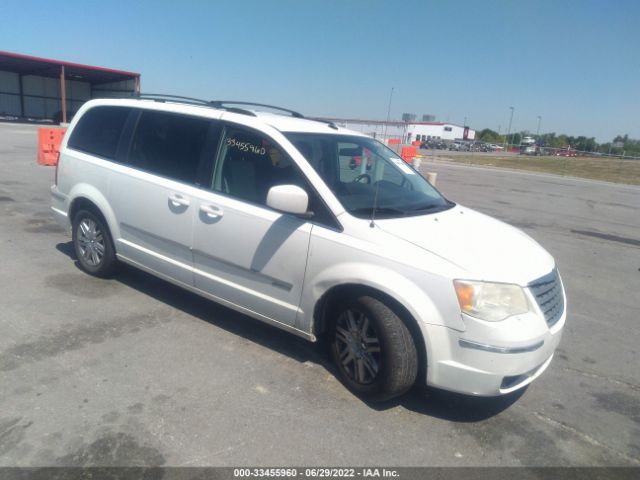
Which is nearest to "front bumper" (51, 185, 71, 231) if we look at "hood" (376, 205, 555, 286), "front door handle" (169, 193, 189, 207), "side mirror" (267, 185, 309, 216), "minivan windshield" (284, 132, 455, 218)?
"front door handle" (169, 193, 189, 207)

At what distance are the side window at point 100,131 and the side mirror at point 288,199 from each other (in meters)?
2.31

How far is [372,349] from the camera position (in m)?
3.27

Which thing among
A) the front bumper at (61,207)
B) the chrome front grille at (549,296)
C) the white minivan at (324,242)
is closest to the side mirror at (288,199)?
the white minivan at (324,242)

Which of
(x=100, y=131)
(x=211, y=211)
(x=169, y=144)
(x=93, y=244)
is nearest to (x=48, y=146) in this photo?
(x=100, y=131)

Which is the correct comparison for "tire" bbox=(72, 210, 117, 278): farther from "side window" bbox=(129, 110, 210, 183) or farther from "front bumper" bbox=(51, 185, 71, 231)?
"side window" bbox=(129, 110, 210, 183)

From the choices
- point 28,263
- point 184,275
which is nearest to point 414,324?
point 184,275

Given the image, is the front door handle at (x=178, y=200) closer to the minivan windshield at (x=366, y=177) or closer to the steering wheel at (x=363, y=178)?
the minivan windshield at (x=366, y=177)

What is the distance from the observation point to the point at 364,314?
3.25 metres

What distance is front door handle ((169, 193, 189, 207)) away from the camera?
4.07 metres

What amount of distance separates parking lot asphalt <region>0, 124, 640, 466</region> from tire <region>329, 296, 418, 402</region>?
15cm

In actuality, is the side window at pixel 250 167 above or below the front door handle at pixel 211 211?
above

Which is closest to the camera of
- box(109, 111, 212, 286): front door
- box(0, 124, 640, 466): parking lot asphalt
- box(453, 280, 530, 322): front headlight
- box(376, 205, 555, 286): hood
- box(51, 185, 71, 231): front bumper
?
box(0, 124, 640, 466): parking lot asphalt

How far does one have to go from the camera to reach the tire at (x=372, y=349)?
3.10 m

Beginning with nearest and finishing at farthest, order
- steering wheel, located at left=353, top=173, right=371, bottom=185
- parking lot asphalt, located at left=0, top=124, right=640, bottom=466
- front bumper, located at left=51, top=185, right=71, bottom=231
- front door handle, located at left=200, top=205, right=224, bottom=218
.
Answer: parking lot asphalt, located at left=0, top=124, right=640, bottom=466, front door handle, located at left=200, top=205, right=224, bottom=218, steering wheel, located at left=353, top=173, right=371, bottom=185, front bumper, located at left=51, top=185, right=71, bottom=231
